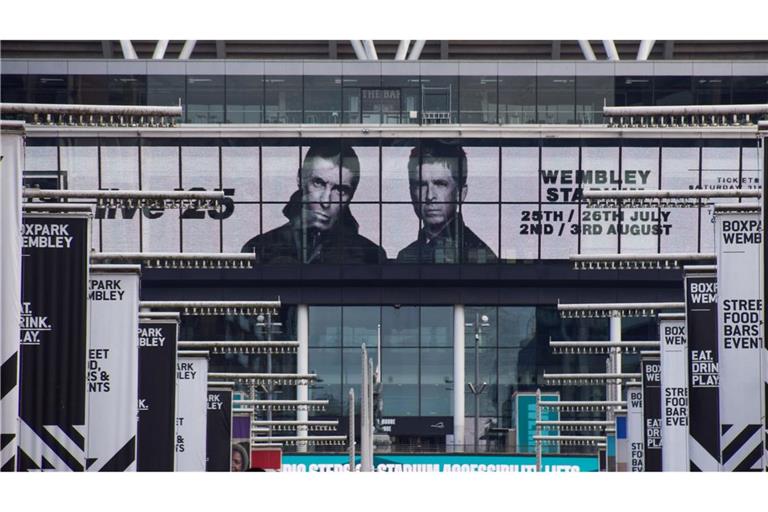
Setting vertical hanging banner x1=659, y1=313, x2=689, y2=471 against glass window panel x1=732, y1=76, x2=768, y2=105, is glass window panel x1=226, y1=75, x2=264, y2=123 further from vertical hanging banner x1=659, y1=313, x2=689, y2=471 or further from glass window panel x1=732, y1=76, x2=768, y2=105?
vertical hanging banner x1=659, y1=313, x2=689, y2=471

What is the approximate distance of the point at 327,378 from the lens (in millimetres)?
75750

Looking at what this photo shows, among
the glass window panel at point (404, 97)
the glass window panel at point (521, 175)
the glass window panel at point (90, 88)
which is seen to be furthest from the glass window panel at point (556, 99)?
the glass window panel at point (90, 88)

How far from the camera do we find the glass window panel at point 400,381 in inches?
2978

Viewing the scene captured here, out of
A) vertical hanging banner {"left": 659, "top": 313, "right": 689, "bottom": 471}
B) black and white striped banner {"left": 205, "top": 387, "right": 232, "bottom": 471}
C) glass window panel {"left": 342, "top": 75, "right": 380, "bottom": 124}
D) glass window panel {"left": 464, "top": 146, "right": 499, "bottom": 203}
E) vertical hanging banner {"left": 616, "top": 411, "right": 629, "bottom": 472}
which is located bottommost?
vertical hanging banner {"left": 616, "top": 411, "right": 629, "bottom": 472}

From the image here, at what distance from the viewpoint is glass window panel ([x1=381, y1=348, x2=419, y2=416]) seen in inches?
2978

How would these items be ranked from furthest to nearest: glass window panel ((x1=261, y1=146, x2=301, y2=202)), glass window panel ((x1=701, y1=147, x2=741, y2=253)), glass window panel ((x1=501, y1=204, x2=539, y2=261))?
glass window panel ((x1=501, y1=204, x2=539, y2=261)) < glass window panel ((x1=261, y1=146, x2=301, y2=202)) < glass window panel ((x1=701, y1=147, x2=741, y2=253))

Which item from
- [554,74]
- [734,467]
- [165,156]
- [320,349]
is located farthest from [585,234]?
[734,467]

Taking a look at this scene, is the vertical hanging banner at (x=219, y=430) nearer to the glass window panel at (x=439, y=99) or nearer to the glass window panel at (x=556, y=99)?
the glass window panel at (x=439, y=99)

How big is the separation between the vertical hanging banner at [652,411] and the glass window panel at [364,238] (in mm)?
38294

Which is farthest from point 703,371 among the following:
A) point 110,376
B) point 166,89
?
point 166,89

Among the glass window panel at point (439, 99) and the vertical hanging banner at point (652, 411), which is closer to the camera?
the vertical hanging banner at point (652, 411)

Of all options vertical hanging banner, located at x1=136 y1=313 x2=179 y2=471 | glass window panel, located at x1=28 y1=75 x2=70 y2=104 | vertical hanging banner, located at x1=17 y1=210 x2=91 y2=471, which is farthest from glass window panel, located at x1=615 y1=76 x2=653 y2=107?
vertical hanging banner, located at x1=17 y1=210 x2=91 y2=471

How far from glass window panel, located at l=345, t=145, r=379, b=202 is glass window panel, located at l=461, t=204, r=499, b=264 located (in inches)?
155

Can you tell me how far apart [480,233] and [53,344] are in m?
52.9
